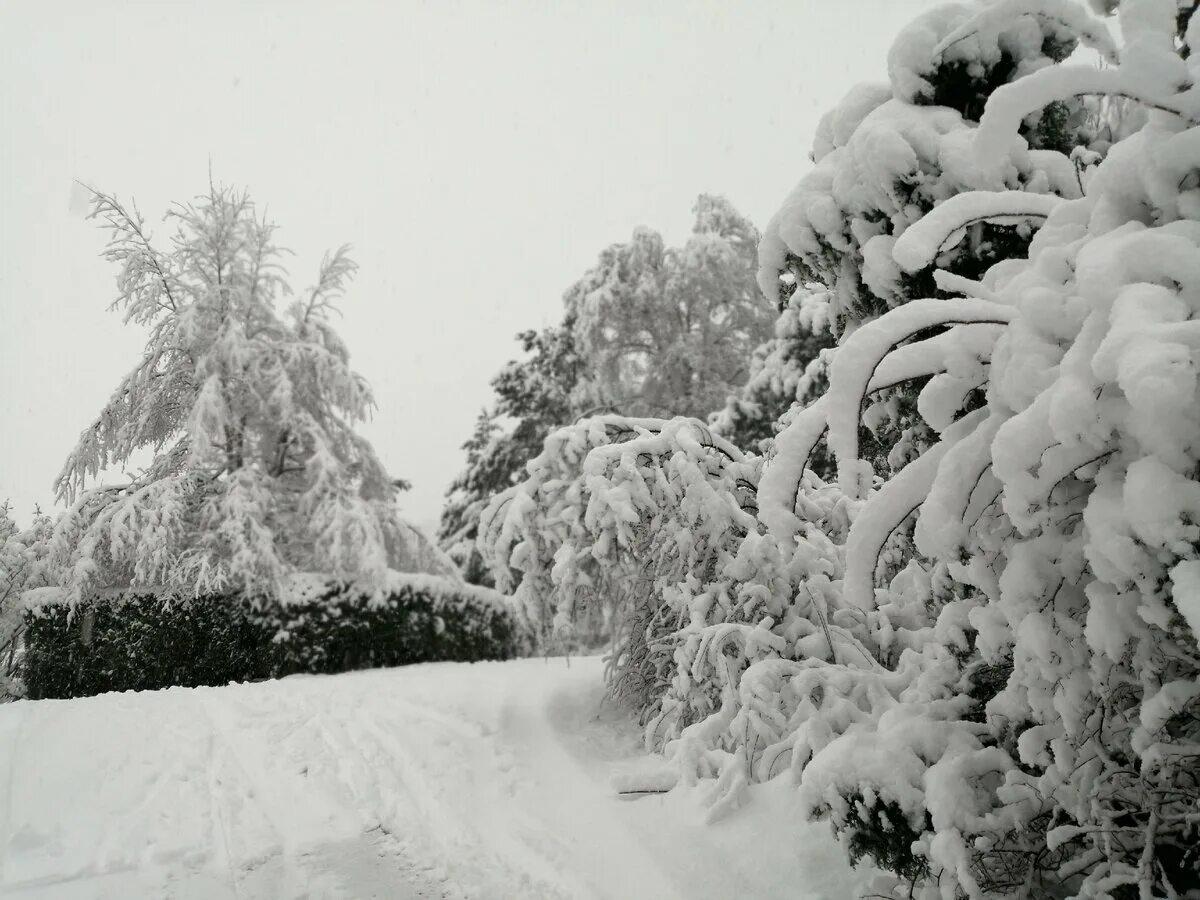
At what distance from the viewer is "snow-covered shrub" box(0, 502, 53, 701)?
8.55 metres

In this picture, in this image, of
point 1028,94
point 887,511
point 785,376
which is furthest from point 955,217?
point 785,376

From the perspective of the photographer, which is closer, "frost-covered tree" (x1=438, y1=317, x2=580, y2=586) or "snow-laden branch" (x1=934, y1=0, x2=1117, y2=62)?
"snow-laden branch" (x1=934, y1=0, x2=1117, y2=62)

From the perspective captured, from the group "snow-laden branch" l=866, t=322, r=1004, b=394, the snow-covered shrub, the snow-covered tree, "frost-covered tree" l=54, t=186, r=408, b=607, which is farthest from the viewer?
"frost-covered tree" l=54, t=186, r=408, b=607

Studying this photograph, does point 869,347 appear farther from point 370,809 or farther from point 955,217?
point 370,809

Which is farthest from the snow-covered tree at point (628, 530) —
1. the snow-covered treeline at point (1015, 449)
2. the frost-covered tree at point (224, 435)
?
the frost-covered tree at point (224, 435)

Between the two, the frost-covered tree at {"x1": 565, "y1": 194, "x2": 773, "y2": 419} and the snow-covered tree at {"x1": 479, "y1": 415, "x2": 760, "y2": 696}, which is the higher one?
the frost-covered tree at {"x1": 565, "y1": 194, "x2": 773, "y2": 419}

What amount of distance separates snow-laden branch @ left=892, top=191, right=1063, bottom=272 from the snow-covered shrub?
1016 cm

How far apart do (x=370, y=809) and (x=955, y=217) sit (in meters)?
4.22

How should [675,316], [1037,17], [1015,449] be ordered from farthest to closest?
[675,316], [1037,17], [1015,449]

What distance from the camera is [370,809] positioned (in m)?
4.12

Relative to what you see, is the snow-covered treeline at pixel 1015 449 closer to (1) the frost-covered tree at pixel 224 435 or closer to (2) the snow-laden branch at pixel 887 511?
(2) the snow-laden branch at pixel 887 511

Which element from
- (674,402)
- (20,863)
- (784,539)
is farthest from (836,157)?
(674,402)

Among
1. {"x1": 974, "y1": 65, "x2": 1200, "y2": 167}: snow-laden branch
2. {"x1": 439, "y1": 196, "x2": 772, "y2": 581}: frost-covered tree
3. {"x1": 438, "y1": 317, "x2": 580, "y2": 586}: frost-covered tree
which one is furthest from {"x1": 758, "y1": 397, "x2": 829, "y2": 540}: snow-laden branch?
{"x1": 438, "y1": 317, "x2": 580, "y2": 586}: frost-covered tree

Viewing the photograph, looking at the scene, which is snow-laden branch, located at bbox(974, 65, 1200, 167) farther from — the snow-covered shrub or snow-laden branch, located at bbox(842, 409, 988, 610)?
the snow-covered shrub
